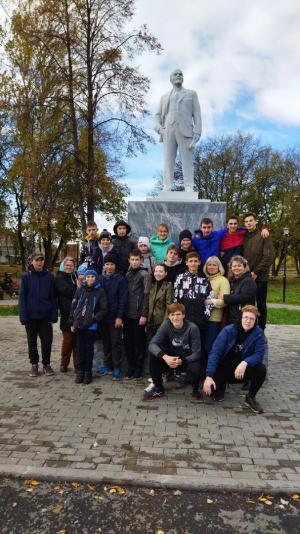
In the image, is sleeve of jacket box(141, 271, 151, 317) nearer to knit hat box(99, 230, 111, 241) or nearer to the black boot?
knit hat box(99, 230, 111, 241)

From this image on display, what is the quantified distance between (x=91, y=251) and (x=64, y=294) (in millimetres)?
748

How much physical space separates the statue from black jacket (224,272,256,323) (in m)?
3.02

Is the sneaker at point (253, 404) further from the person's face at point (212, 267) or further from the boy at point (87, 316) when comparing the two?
the boy at point (87, 316)

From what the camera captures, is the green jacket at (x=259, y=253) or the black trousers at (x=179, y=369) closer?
the black trousers at (x=179, y=369)

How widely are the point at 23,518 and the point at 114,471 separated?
0.77 meters

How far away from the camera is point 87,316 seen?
218 inches

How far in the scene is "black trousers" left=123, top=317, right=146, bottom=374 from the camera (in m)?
5.71

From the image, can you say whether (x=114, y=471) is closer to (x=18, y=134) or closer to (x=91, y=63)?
(x=91, y=63)

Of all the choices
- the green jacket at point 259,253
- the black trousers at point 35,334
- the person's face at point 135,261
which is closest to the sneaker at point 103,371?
the black trousers at point 35,334

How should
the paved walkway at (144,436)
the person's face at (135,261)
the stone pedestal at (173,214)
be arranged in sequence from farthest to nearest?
the stone pedestal at (173,214), the person's face at (135,261), the paved walkway at (144,436)

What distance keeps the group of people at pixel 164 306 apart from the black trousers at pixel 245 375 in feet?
0.04

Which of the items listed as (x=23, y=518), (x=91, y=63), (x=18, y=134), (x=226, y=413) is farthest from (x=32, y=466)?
(x=18, y=134)

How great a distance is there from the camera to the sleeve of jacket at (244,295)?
5.09 m

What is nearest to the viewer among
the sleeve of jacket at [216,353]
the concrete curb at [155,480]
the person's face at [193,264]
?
the concrete curb at [155,480]
